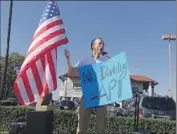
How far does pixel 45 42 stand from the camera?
594 centimetres

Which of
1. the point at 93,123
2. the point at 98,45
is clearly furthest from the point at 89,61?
the point at 93,123

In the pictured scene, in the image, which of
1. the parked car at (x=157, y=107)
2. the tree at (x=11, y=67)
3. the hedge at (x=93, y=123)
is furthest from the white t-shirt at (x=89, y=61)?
the tree at (x=11, y=67)

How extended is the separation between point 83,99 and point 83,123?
13.0 inches

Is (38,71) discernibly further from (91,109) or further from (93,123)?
(93,123)

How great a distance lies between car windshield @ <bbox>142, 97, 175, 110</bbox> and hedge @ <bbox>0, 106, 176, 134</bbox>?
2739 mm

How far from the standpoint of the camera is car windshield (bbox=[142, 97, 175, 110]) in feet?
43.6

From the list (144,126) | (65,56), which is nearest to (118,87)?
(65,56)

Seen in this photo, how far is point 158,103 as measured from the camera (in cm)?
1355

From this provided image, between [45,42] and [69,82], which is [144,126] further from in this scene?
[69,82]

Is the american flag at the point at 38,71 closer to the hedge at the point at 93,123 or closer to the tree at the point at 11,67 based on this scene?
the hedge at the point at 93,123

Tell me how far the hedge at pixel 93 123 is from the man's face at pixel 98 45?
5306mm

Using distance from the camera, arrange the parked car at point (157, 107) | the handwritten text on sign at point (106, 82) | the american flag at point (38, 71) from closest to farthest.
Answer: the handwritten text on sign at point (106, 82) → the american flag at point (38, 71) → the parked car at point (157, 107)

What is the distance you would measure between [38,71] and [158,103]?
330 inches

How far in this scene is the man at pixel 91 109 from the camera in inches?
206
